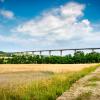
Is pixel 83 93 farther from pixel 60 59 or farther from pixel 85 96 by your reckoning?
pixel 60 59

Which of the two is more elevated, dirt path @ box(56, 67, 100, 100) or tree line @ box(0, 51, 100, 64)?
tree line @ box(0, 51, 100, 64)

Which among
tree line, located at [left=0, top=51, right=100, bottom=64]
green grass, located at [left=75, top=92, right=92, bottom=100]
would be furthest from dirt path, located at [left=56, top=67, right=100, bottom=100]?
tree line, located at [left=0, top=51, right=100, bottom=64]

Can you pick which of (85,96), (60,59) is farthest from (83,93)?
(60,59)

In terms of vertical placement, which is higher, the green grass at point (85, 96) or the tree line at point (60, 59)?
the tree line at point (60, 59)

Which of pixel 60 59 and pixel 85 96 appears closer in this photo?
pixel 85 96

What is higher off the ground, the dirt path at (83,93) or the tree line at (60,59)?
the tree line at (60,59)

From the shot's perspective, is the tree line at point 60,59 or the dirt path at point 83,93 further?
the tree line at point 60,59

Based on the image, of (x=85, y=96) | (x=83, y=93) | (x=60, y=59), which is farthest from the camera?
(x=60, y=59)

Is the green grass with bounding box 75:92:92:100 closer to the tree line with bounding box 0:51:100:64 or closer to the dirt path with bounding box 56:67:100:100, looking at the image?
the dirt path with bounding box 56:67:100:100

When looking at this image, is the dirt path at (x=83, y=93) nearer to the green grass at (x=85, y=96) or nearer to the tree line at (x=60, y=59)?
the green grass at (x=85, y=96)

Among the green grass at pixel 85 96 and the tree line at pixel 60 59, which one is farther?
the tree line at pixel 60 59

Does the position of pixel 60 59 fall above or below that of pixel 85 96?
above

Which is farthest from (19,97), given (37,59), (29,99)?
(37,59)

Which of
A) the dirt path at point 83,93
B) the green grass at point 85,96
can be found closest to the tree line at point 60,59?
the dirt path at point 83,93
